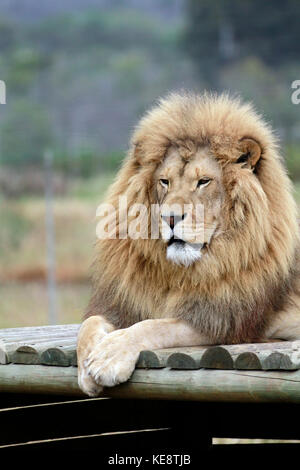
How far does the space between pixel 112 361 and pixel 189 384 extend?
30 cm

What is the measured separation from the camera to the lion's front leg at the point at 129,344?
385 centimetres

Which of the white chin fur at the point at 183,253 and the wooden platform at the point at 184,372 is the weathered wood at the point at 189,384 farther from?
the white chin fur at the point at 183,253

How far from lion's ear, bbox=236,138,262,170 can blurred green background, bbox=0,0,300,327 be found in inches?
55.0

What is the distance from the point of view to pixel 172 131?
430 cm

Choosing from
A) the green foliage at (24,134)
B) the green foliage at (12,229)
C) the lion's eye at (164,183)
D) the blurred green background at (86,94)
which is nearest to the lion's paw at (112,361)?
the lion's eye at (164,183)

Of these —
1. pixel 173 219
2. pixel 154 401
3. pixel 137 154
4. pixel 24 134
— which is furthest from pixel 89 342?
pixel 24 134

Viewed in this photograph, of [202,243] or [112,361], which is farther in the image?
[202,243]

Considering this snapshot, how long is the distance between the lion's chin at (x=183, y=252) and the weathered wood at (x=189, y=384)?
0.46 metres

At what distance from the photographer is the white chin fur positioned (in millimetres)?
4070

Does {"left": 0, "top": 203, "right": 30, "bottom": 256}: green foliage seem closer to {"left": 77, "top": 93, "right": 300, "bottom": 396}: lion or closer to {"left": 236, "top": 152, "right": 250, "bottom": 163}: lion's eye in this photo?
{"left": 77, "top": 93, "right": 300, "bottom": 396}: lion

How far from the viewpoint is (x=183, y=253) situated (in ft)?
13.4

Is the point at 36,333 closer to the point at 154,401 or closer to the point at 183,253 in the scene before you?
the point at 154,401
